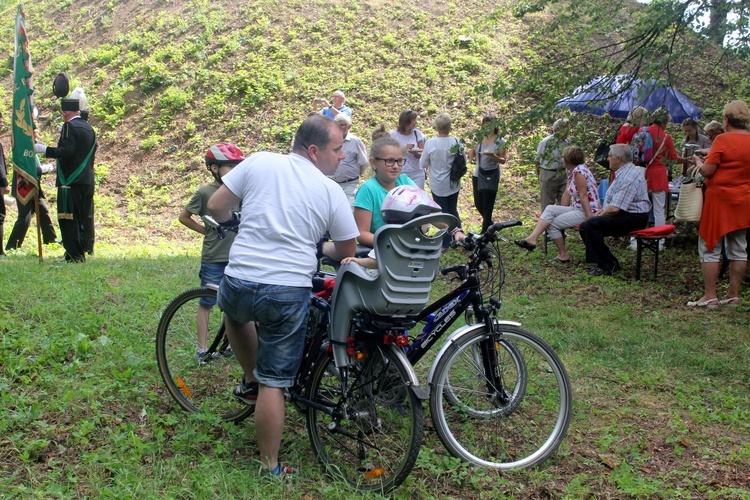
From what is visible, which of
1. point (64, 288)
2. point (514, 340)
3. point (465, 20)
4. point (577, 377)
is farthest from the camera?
point (465, 20)

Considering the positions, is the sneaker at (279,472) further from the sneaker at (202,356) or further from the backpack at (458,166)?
the backpack at (458,166)

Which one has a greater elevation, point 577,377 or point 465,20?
point 465,20

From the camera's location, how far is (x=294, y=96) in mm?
16938

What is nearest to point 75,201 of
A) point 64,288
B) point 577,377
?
point 64,288

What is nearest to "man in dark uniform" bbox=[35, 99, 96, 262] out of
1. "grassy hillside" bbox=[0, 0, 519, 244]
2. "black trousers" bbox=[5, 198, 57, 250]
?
"black trousers" bbox=[5, 198, 57, 250]

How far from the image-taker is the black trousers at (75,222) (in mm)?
8711

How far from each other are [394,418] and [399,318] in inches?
19.8

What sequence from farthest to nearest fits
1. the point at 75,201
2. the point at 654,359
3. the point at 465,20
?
the point at 465,20 → the point at 75,201 → the point at 654,359

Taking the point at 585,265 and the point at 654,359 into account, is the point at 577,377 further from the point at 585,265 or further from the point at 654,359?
the point at 585,265

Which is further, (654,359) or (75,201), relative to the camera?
(75,201)

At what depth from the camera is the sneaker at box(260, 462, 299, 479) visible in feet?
12.0

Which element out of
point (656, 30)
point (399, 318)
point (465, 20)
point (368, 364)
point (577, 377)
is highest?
point (465, 20)

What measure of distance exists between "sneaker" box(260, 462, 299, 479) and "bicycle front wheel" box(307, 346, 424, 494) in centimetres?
18

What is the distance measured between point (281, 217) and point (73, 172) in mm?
6146
